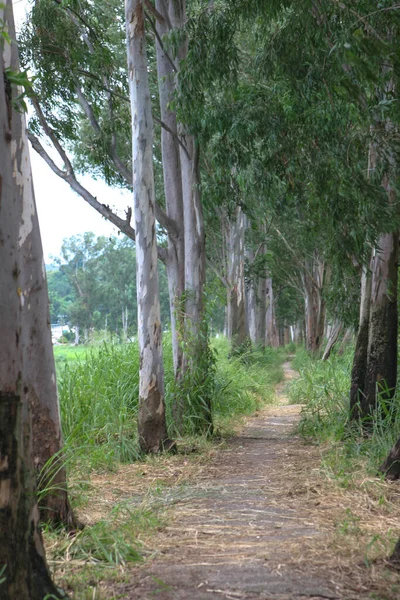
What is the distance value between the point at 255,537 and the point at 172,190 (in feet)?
21.3

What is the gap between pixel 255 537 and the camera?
4.36 m

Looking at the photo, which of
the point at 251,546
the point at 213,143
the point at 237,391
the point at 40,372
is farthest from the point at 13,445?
the point at 237,391

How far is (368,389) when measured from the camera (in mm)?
7895

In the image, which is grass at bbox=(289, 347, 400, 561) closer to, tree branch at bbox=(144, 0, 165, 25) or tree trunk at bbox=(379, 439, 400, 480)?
tree trunk at bbox=(379, 439, 400, 480)

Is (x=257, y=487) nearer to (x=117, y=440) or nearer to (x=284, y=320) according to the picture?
(x=117, y=440)

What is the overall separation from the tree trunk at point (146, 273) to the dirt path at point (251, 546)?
3.34ft

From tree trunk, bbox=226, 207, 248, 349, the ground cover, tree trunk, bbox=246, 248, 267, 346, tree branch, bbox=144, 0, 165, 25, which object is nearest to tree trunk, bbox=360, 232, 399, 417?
the ground cover

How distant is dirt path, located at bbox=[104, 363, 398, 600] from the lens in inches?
132

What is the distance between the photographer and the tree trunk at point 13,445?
2.93m

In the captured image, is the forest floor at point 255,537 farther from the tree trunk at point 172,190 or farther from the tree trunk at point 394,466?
the tree trunk at point 172,190

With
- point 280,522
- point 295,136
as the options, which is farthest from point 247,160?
point 280,522

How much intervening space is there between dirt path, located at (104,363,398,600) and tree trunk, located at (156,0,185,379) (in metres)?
2.90

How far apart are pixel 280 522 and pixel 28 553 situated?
2.19m

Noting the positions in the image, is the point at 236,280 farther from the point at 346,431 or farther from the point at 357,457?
the point at 357,457
